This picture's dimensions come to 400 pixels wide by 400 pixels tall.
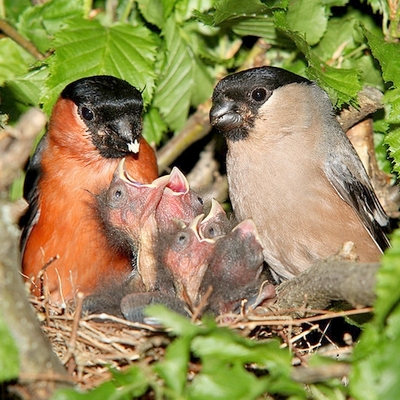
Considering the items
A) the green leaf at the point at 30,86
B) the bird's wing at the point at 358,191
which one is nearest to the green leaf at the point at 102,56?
the green leaf at the point at 30,86

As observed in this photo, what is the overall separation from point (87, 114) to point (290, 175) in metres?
1.21

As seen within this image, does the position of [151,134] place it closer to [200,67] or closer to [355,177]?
[200,67]

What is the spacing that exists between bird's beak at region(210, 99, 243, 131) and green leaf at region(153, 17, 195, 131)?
0.58 meters

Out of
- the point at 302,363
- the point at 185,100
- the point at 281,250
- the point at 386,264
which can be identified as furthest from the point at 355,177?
the point at 386,264

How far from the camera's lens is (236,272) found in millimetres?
3512

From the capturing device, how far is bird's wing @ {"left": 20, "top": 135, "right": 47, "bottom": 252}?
4.23 metres

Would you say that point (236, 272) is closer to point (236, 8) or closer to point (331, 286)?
point (331, 286)

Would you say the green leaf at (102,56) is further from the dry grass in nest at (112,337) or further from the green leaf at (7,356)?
the green leaf at (7,356)

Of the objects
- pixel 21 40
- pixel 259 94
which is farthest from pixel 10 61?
pixel 259 94

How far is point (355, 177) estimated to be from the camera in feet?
14.4

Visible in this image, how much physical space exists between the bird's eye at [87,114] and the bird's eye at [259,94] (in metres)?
0.94

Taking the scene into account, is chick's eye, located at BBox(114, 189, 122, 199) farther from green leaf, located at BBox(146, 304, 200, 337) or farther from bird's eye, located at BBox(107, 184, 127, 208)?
green leaf, located at BBox(146, 304, 200, 337)

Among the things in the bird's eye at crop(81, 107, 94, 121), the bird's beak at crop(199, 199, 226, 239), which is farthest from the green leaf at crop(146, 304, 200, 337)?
the bird's eye at crop(81, 107, 94, 121)

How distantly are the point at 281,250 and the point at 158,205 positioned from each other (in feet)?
2.60
